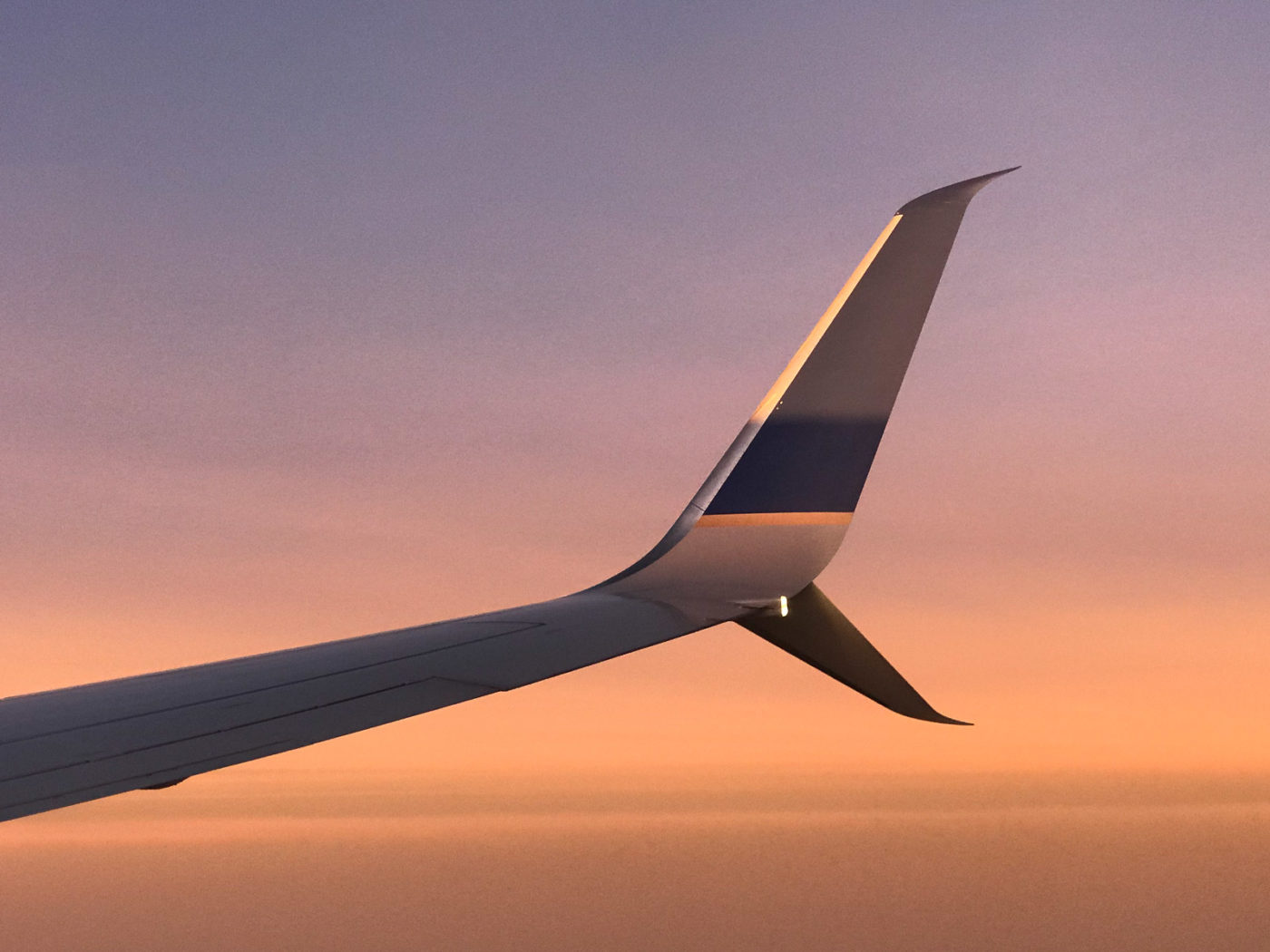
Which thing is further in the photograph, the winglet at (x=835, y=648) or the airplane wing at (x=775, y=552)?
the winglet at (x=835, y=648)

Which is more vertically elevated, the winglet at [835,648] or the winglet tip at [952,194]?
the winglet tip at [952,194]

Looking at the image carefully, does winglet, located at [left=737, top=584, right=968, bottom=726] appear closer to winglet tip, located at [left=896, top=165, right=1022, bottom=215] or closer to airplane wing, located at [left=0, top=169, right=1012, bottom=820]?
airplane wing, located at [left=0, top=169, right=1012, bottom=820]

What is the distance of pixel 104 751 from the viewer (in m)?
5.31

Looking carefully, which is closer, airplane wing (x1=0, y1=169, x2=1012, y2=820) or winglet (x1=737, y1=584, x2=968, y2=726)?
airplane wing (x1=0, y1=169, x2=1012, y2=820)

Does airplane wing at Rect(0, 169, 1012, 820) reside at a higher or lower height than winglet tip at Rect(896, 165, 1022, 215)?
lower

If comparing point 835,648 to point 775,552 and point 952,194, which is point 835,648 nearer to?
point 775,552

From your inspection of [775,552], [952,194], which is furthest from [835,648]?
[952,194]

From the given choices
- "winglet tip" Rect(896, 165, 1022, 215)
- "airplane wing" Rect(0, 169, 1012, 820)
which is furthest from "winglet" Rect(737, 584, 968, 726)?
"winglet tip" Rect(896, 165, 1022, 215)

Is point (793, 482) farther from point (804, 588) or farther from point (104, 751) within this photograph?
point (104, 751)

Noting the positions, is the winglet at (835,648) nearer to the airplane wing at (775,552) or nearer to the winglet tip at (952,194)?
the airplane wing at (775,552)

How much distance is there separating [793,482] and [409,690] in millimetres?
3848

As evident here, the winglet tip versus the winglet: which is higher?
the winglet tip

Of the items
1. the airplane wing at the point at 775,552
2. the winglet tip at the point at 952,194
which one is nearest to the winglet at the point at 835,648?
the airplane wing at the point at 775,552

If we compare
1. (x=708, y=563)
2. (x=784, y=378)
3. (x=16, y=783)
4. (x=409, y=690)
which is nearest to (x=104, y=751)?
(x=16, y=783)
